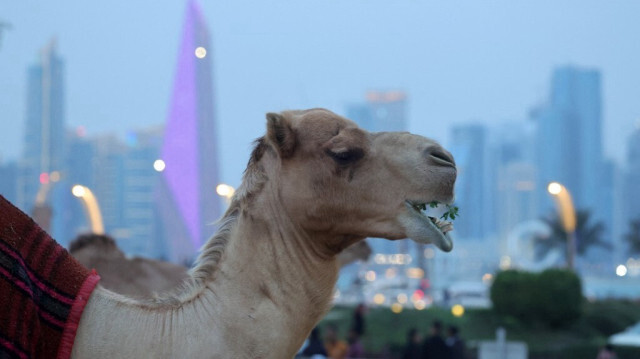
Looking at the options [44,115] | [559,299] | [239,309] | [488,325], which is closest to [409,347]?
[239,309]

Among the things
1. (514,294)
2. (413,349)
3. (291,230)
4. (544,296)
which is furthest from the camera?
(514,294)

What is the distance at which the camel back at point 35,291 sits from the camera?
3.35m

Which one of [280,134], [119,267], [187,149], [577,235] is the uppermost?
[187,149]

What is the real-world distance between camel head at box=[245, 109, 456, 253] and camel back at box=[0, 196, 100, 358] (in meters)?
0.80

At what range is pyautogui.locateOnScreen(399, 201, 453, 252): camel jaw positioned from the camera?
12.1 ft

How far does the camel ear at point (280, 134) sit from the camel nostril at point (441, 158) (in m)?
0.53

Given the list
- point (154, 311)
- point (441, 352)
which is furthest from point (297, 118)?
point (441, 352)

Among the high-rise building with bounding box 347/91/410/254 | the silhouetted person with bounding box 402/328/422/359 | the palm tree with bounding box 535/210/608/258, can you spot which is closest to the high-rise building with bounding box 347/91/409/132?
the high-rise building with bounding box 347/91/410/254

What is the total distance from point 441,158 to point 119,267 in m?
5.12

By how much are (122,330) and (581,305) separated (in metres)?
28.1

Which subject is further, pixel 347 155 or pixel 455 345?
pixel 455 345

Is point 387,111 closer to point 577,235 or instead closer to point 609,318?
point 577,235

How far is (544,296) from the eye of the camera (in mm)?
29938

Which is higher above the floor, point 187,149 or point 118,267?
point 187,149
